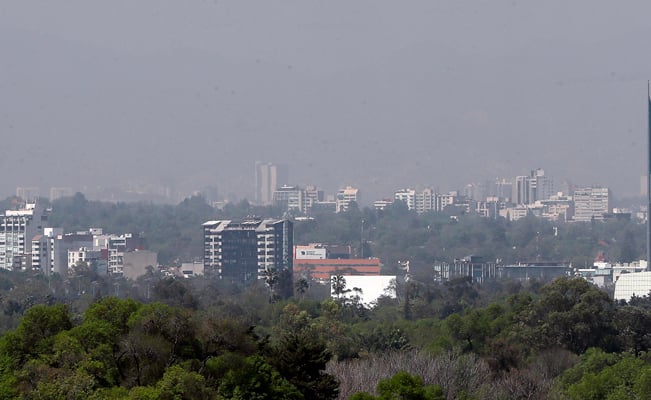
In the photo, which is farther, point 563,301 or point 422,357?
point 563,301

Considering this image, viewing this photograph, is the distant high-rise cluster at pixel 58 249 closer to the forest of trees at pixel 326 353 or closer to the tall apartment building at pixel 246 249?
the tall apartment building at pixel 246 249

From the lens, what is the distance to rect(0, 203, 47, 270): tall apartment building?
116 meters

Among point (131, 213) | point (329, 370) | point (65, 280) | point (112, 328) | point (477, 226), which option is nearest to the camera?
point (112, 328)

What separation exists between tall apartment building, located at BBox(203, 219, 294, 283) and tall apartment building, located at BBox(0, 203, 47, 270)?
44.4ft

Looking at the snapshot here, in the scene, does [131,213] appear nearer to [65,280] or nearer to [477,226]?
[477,226]

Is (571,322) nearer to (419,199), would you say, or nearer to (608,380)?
(608,380)

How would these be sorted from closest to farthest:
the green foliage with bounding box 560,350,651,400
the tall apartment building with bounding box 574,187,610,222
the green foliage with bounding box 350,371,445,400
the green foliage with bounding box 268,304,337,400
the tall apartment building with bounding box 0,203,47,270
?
the green foliage with bounding box 350,371,445,400 → the green foliage with bounding box 268,304,337,400 → the green foliage with bounding box 560,350,651,400 → the tall apartment building with bounding box 0,203,47,270 → the tall apartment building with bounding box 574,187,610,222

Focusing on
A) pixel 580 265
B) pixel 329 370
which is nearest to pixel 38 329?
pixel 329 370

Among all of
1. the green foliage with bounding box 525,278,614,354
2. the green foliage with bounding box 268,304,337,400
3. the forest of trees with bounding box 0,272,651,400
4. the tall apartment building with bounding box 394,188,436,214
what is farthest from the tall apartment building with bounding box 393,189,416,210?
the green foliage with bounding box 268,304,337,400

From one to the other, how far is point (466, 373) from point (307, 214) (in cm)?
12781

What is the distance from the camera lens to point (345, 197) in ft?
565

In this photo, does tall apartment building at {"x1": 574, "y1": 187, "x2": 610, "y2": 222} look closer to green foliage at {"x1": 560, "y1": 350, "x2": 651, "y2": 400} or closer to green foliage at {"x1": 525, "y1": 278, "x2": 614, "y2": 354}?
green foliage at {"x1": 525, "y1": 278, "x2": 614, "y2": 354}

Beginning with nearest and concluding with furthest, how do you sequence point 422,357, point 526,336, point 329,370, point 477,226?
1. point 329,370
2. point 422,357
3. point 526,336
4. point 477,226

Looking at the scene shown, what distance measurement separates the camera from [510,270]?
112 m
